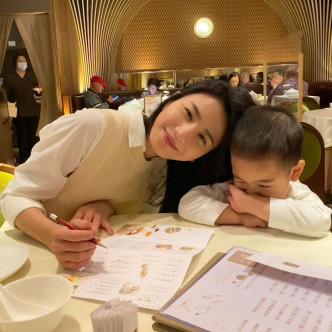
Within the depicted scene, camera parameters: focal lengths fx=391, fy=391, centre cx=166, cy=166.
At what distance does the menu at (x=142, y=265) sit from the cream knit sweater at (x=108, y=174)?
0.23m

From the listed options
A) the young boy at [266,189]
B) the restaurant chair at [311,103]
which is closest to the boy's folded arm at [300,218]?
the young boy at [266,189]

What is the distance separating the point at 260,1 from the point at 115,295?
9.23 meters

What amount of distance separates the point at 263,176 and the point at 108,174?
56 cm

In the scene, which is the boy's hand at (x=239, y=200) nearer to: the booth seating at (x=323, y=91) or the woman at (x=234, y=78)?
the booth seating at (x=323, y=91)

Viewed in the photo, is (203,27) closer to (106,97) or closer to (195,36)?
(195,36)

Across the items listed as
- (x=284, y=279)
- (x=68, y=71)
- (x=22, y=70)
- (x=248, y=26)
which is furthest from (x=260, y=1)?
(x=284, y=279)

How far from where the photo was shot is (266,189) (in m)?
1.35

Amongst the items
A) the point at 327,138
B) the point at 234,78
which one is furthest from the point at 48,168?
the point at 234,78

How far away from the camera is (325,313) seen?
30.2 inches

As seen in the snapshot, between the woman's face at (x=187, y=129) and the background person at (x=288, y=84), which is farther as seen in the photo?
the background person at (x=288, y=84)

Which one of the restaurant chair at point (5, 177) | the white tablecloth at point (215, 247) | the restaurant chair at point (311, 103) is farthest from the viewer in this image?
the restaurant chair at point (311, 103)

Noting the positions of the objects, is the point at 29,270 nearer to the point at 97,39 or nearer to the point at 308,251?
the point at 308,251

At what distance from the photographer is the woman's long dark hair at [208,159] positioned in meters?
1.46

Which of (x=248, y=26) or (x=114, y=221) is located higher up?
(x=248, y=26)
